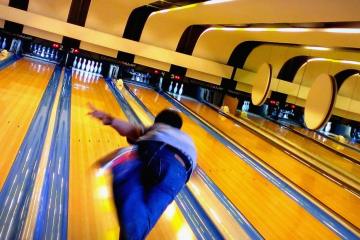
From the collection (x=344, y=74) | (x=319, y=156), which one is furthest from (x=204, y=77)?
(x=319, y=156)

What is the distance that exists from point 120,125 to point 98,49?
873 centimetres

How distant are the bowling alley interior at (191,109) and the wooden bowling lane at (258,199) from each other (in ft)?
0.07

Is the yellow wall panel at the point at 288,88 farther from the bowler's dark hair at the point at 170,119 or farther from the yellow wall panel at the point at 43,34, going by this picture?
the bowler's dark hair at the point at 170,119

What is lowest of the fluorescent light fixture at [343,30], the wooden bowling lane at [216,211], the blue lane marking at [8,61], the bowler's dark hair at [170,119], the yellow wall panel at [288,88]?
Answer: the wooden bowling lane at [216,211]

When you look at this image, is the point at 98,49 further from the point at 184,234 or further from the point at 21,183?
the point at 184,234

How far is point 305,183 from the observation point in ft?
15.2

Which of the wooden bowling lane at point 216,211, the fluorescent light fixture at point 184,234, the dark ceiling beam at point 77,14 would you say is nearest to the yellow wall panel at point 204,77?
the dark ceiling beam at point 77,14

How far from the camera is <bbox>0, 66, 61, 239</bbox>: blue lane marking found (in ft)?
7.00

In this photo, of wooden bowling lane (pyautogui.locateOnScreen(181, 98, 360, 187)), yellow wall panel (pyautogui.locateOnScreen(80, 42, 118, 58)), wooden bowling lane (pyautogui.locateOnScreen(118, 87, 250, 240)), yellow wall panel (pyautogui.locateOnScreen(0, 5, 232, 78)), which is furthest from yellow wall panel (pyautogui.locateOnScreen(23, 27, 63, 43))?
wooden bowling lane (pyautogui.locateOnScreen(118, 87, 250, 240))

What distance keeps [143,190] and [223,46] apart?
31.6 feet

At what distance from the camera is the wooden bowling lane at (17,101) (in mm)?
3229

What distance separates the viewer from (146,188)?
1729 mm

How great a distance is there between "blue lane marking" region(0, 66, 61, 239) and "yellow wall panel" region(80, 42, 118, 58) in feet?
19.7

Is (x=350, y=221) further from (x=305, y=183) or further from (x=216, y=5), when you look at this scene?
(x=216, y=5)
